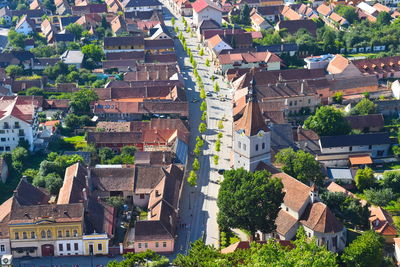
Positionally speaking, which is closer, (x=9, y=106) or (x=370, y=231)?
(x=370, y=231)

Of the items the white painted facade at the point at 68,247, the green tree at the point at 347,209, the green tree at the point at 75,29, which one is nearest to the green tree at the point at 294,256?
the green tree at the point at 347,209

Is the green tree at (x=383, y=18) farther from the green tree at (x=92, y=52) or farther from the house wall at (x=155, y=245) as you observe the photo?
the house wall at (x=155, y=245)

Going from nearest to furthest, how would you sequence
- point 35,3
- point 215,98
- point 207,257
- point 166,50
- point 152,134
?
point 207,257
point 152,134
point 215,98
point 166,50
point 35,3

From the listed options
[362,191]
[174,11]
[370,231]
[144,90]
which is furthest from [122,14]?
[370,231]

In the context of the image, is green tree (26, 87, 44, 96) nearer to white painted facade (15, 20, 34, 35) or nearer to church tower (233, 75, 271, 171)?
white painted facade (15, 20, 34, 35)

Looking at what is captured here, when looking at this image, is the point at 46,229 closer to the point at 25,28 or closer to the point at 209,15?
the point at 25,28

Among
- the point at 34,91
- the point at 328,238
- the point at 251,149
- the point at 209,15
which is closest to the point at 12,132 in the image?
the point at 34,91

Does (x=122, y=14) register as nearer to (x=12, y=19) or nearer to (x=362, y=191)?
(x=12, y=19)
